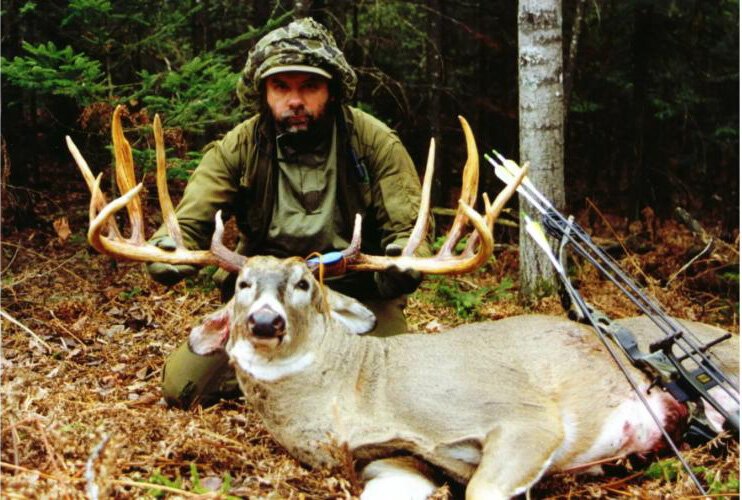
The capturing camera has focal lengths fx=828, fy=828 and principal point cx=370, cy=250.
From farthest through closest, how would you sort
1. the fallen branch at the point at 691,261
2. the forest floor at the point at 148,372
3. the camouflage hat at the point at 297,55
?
the fallen branch at the point at 691,261
the camouflage hat at the point at 297,55
the forest floor at the point at 148,372

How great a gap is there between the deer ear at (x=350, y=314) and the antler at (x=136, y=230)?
53 cm

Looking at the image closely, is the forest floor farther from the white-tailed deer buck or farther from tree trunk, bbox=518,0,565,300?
tree trunk, bbox=518,0,565,300

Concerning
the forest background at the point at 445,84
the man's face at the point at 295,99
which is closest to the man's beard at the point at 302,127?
the man's face at the point at 295,99

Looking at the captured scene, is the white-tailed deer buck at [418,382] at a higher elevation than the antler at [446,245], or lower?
lower

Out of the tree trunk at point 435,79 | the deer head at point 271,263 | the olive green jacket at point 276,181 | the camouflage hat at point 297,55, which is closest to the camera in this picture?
the deer head at point 271,263

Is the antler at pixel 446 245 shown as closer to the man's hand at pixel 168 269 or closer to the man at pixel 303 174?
→ the man at pixel 303 174

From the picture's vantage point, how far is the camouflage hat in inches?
211

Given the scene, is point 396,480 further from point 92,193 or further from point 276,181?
point 276,181

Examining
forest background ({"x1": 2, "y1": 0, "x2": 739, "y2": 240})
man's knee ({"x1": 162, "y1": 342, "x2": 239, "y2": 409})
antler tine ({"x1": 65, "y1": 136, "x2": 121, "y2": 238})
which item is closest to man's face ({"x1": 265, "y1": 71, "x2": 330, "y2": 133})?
antler tine ({"x1": 65, "y1": 136, "x2": 121, "y2": 238})

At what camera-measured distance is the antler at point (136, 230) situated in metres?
4.32

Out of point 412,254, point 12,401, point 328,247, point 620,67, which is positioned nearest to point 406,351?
point 412,254

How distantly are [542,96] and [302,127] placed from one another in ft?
7.88

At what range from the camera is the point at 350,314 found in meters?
4.38

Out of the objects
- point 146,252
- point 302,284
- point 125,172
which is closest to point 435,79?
point 125,172
